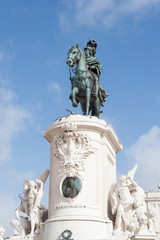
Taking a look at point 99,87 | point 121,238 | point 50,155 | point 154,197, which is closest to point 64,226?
point 121,238

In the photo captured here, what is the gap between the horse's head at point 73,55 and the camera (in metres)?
16.9

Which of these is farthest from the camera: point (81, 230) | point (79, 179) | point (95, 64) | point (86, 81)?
point (95, 64)

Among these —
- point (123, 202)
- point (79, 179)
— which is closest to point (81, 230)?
point (79, 179)

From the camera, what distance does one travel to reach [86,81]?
1722cm

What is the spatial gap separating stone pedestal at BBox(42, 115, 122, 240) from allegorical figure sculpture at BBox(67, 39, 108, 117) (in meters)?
1.40

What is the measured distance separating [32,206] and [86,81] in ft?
17.3

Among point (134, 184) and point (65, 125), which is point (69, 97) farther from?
point (134, 184)

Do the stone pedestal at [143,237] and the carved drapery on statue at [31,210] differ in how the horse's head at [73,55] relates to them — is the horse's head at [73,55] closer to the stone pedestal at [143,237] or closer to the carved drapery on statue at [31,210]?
the carved drapery on statue at [31,210]

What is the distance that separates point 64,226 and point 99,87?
21.2 ft

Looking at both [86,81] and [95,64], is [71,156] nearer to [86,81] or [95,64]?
[86,81]

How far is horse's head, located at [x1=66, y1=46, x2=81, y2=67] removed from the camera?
16920 millimetres

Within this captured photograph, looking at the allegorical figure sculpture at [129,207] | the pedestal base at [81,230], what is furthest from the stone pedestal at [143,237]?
the pedestal base at [81,230]

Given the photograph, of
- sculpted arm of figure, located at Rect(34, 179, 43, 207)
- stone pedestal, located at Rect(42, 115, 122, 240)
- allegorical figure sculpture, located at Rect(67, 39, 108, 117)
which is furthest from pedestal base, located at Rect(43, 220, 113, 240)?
allegorical figure sculpture, located at Rect(67, 39, 108, 117)

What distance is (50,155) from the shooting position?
16.7m
